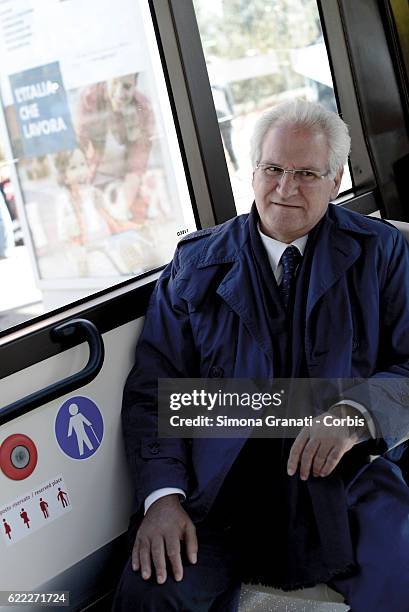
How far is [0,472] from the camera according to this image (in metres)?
1.91

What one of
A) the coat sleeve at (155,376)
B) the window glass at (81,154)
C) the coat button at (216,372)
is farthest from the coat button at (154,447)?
the window glass at (81,154)

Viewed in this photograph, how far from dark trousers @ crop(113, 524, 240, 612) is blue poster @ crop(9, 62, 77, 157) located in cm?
106

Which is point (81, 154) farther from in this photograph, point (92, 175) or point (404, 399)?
point (404, 399)

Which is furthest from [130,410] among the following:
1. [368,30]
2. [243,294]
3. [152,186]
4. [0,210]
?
[368,30]

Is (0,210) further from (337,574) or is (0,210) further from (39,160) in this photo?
(337,574)

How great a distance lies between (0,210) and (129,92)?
601mm

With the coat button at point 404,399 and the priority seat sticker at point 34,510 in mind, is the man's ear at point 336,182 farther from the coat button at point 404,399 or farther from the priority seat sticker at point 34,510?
the priority seat sticker at point 34,510

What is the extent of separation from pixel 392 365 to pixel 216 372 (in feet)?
1.41

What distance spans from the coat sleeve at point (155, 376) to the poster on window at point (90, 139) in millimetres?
273

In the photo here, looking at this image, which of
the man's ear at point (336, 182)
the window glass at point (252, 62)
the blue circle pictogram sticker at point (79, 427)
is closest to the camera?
the blue circle pictogram sticker at point (79, 427)

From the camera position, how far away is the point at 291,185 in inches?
81.4

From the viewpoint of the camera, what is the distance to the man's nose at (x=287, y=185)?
6.78 feet

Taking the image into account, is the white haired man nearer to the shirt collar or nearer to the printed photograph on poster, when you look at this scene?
the shirt collar

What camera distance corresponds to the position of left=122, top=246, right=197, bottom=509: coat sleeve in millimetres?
2043
